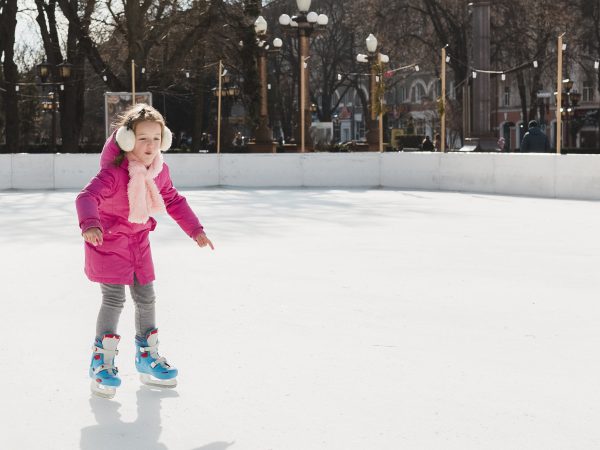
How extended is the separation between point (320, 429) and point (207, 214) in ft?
38.0

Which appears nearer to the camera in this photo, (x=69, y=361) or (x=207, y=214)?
(x=69, y=361)

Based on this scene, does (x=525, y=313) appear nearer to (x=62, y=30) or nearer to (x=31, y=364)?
(x=31, y=364)

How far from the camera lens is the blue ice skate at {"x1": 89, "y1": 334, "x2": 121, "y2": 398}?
432cm

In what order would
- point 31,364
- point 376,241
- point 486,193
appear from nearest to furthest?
point 31,364 < point 376,241 < point 486,193

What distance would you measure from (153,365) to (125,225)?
2.06 feet

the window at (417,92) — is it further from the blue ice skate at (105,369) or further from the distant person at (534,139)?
the blue ice skate at (105,369)

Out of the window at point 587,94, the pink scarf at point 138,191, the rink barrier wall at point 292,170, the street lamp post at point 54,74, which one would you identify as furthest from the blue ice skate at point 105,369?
the window at point 587,94

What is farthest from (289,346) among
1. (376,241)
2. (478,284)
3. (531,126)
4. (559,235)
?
(531,126)

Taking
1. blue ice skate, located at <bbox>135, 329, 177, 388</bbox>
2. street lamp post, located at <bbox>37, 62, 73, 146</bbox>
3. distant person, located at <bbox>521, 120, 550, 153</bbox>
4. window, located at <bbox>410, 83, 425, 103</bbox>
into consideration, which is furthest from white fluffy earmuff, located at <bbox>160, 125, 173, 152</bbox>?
window, located at <bbox>410, 83, 425, 103</bbox>

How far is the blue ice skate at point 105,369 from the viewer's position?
432 cm

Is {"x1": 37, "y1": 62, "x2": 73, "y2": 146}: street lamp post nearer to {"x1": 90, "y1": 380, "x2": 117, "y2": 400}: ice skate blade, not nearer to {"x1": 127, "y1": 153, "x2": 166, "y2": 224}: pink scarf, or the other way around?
{"x1": 127, "y1": 153, "x2": 166, "y2": 224}: pink scarf

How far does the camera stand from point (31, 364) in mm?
4988

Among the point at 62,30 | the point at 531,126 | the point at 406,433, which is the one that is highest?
the point at 62,30

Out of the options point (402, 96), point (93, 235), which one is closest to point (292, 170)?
point (93, 235)
